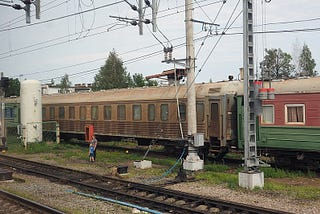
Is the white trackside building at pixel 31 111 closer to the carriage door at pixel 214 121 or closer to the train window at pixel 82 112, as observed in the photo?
the train window at pixel 82 112

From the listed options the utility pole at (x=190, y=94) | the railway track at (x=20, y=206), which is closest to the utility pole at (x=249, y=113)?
the utility pole at (x=190, y=94)

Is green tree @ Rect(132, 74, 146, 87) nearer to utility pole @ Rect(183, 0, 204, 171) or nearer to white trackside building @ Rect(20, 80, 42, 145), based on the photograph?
white trackside building @ Rect(20, 80, 42, 145)

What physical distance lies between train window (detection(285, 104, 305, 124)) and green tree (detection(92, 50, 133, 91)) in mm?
56816

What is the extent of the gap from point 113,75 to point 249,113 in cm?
6063

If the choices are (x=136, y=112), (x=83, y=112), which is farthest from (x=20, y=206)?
(x=83, y=112)

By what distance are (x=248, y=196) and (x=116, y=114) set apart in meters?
13.3

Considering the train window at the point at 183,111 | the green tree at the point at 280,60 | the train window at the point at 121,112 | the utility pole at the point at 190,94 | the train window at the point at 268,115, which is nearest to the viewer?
the train window at the point at 268,115

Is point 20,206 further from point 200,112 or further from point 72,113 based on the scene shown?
point 72,113

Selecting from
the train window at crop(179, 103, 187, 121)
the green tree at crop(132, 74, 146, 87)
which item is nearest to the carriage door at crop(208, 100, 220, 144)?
the train window at crop(179, 103, 187, 121)

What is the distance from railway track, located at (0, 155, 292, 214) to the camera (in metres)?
9.93

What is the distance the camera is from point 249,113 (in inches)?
492

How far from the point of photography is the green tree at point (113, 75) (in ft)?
233

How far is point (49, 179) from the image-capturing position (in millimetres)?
15031

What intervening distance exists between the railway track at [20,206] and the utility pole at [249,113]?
5.83m
